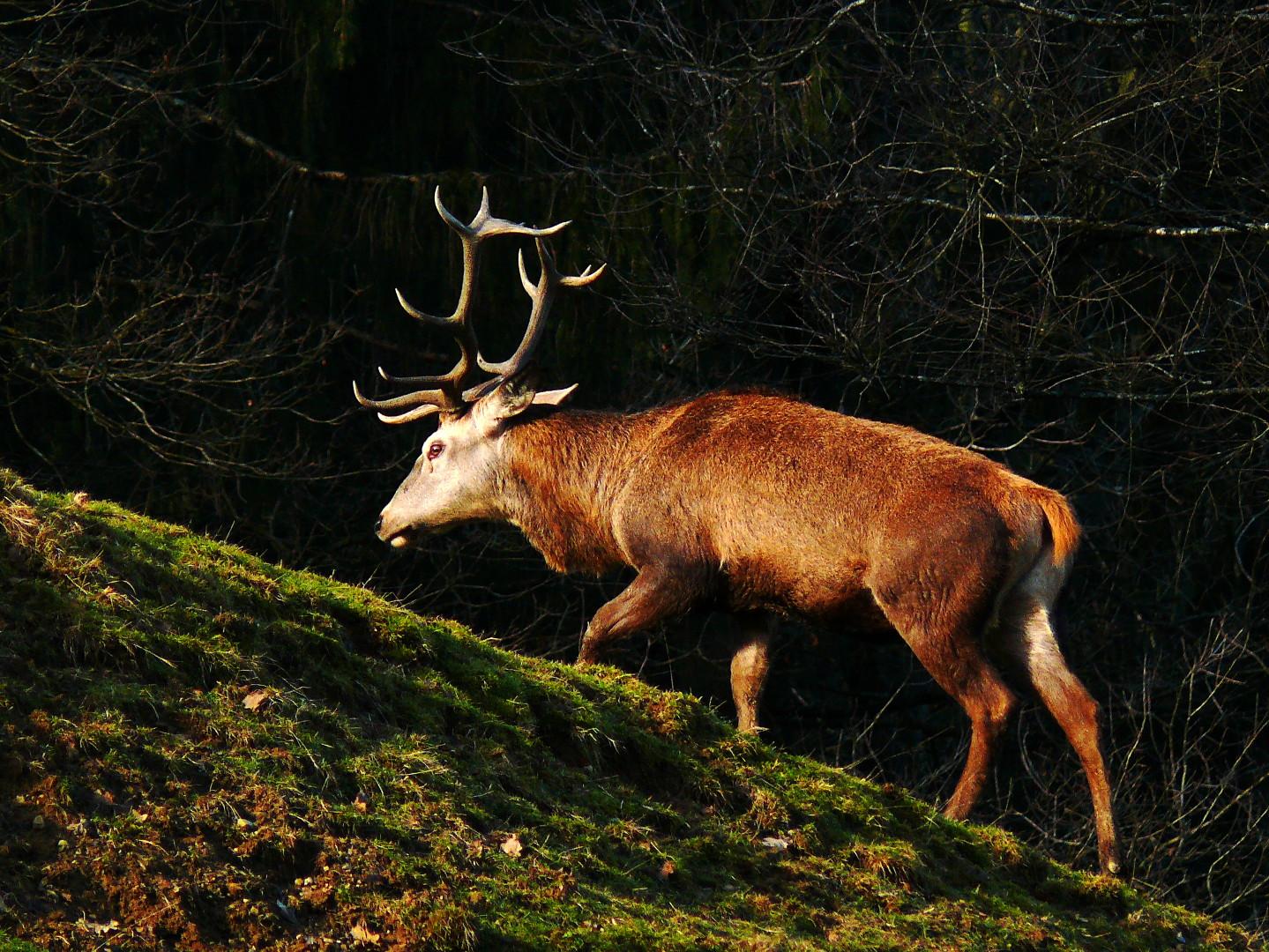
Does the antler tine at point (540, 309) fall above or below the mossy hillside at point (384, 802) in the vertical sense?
above

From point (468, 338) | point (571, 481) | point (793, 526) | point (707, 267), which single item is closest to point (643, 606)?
point (793, 526)

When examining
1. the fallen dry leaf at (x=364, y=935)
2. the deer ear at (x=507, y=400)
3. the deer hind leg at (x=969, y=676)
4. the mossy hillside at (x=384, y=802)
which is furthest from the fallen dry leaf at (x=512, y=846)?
the deer ear at (x=507, y=400)

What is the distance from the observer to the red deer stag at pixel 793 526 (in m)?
8.97

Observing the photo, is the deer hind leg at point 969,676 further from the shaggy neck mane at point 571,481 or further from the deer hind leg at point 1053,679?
the shaggy neck mane at point 571,481

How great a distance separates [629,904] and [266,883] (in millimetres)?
1259

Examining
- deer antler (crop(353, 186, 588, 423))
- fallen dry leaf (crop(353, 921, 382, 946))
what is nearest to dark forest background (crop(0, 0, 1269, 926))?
deer antler (crop(353, 186, 588, 423))

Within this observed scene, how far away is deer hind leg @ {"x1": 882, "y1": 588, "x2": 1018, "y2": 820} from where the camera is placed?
894 cm

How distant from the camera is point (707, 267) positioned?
15.6 m

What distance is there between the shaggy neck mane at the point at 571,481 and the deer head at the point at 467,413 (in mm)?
143

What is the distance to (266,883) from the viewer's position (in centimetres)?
560

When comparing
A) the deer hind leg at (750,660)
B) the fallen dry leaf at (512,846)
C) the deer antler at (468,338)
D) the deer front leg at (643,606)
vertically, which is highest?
the deer antler at (468,338)

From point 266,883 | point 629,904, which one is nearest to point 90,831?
point 266,883

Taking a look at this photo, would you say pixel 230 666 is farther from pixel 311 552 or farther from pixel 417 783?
pixel 311 552

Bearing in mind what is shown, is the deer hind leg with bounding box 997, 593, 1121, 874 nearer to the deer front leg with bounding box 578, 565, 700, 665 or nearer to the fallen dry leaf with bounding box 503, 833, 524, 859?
the deer front leg with bounding box 578, 565, 700, 665
